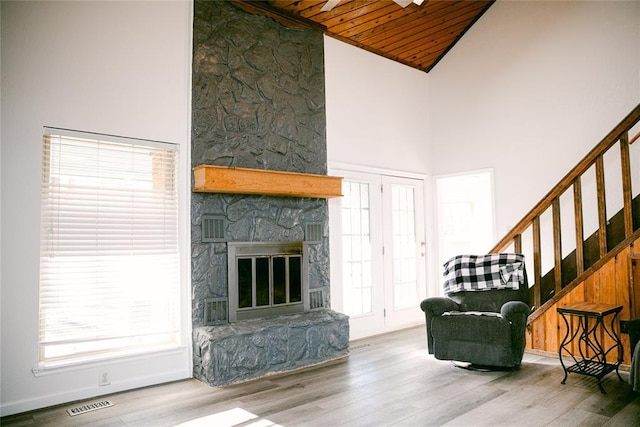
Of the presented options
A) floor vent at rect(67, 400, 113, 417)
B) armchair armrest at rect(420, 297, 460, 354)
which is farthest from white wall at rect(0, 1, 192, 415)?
armchair armrest at rect(420, 297, 460, 354)

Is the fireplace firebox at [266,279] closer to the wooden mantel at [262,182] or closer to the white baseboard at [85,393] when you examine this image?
the wooden mantel at [262,182]

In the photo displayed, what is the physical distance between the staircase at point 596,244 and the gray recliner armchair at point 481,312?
330 mm

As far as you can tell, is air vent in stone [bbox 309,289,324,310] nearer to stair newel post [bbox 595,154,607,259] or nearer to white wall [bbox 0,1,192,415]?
white wall [bbox 0,1,192,415]

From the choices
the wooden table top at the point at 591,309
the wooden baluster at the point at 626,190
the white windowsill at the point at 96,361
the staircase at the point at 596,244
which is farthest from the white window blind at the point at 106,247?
the wooden baluster at the point at 626,190

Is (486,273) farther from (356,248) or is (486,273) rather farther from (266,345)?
(266,345)

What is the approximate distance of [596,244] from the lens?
169 inches

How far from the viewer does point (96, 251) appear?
3574 mm

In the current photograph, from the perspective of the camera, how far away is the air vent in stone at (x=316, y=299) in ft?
15.5

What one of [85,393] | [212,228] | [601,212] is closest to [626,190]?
[601,212]

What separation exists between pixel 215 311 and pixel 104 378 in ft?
3.24

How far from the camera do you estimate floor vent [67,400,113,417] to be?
3.16m

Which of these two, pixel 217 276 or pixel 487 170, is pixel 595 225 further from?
pixel 217 276

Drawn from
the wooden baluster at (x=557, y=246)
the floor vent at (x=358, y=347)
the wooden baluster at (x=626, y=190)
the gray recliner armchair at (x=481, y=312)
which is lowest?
the floor vent at (x=358, y=347)

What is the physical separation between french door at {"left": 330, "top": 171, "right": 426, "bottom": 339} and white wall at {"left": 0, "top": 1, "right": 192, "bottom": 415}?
195 cm
